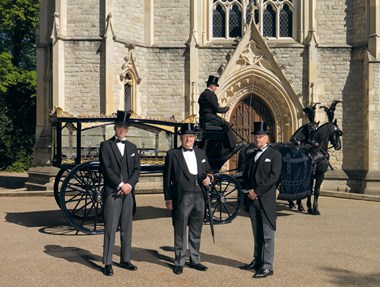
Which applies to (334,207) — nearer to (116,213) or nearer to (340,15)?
(116,213)

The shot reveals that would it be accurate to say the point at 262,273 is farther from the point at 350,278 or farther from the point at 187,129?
the point at 187,129

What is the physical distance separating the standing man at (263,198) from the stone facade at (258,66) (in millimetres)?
11962

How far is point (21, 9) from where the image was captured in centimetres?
2844

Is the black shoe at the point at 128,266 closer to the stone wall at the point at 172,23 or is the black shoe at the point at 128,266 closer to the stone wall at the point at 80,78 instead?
the stone wall at the point at 80,78

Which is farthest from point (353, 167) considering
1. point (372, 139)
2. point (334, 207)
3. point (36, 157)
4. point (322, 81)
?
point (36, 157)

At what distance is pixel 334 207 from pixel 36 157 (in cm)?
1112

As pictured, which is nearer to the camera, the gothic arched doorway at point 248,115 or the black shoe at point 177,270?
the black shoe at point 177,270

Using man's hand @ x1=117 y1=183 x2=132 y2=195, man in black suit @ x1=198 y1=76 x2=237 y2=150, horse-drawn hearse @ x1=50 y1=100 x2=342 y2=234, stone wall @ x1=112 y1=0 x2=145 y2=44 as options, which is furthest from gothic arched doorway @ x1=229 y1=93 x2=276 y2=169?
man's hand @ x1=117 y1=183 x2=132 y2=195

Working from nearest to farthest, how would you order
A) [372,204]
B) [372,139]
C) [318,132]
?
[318,132] < [372,204] < [372,139]

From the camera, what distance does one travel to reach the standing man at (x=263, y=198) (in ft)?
18.4

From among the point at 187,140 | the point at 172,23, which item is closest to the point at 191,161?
the point at 187,140

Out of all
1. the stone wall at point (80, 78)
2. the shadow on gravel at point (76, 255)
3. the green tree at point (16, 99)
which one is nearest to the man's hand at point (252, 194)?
the shadow on gravel at point (76, 255)

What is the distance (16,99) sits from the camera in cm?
2870

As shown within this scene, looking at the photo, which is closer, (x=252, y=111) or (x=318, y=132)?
(x=318, y=132)
